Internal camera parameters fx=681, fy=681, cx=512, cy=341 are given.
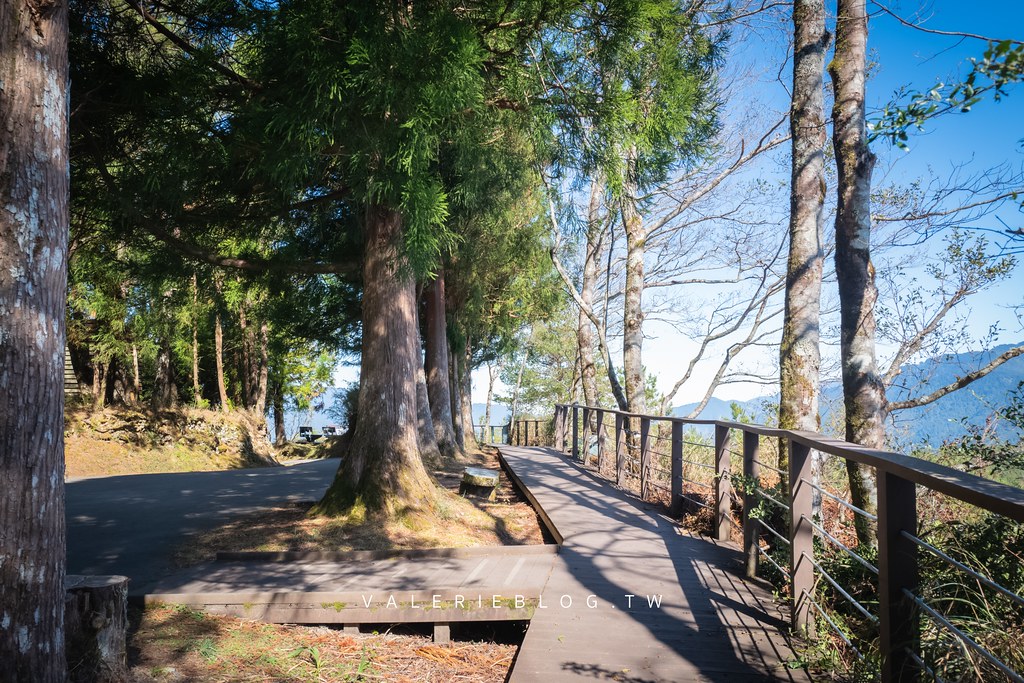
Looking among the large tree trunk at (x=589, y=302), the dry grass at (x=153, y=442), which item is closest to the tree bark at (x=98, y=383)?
the dry grass at (x=153, y=442)

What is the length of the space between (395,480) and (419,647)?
2900mm

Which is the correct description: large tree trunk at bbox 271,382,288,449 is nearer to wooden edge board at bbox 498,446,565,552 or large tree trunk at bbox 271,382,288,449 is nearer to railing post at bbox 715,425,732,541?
wooden edge board at bbox 498,446,565,552

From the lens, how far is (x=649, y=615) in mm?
4156

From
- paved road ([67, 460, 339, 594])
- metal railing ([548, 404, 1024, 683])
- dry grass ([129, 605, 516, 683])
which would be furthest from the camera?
paved road ([67, 460, 339, 594])

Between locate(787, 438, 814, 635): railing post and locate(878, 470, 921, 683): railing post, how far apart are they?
117cm

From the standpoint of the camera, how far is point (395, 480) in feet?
24.3

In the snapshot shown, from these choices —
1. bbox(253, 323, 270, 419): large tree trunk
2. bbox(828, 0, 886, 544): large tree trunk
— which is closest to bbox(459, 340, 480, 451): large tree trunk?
bbox(253, 323, 270, 419): large tree trunk

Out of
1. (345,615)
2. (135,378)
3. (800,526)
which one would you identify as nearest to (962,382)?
(800,526)

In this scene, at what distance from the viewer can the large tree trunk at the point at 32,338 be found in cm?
292

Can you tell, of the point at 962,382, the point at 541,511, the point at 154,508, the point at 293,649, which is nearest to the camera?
the point at 293,649

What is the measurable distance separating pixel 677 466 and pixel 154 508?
678cm

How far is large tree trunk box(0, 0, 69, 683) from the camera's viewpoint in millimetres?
2920

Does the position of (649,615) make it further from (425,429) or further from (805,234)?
(425,429)

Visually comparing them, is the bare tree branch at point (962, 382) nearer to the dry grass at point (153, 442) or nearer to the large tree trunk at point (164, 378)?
the dry grass at point (153, 442)
